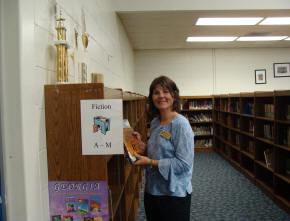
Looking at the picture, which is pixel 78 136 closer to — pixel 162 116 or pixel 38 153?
pixel 38 153

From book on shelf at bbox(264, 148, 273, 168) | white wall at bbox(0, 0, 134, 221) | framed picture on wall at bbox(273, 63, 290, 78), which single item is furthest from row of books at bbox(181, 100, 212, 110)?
white wall at bbox(0, 0, 134, 221)

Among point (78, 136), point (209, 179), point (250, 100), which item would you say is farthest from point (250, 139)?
point (78, 136)

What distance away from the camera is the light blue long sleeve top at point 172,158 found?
5.87 feet

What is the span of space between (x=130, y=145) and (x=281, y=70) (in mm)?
8110

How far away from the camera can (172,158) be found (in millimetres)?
1827

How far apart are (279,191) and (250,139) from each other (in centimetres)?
162

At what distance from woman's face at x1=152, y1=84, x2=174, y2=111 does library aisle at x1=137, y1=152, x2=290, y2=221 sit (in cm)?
217

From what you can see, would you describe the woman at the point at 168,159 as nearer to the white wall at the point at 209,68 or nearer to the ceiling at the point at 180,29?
the ceiling at the point at 180,29

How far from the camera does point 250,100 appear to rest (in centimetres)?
561

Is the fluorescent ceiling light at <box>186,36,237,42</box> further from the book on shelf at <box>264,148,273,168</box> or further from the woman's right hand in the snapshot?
the woman's right hand

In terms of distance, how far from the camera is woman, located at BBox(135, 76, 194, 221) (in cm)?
179

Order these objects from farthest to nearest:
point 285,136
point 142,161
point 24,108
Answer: point 285,136 < point 142,161 < point 24,108

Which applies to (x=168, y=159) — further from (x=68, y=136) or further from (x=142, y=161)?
(x=68, y=136)

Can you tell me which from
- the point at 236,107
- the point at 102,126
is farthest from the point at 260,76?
the point at 102,126
